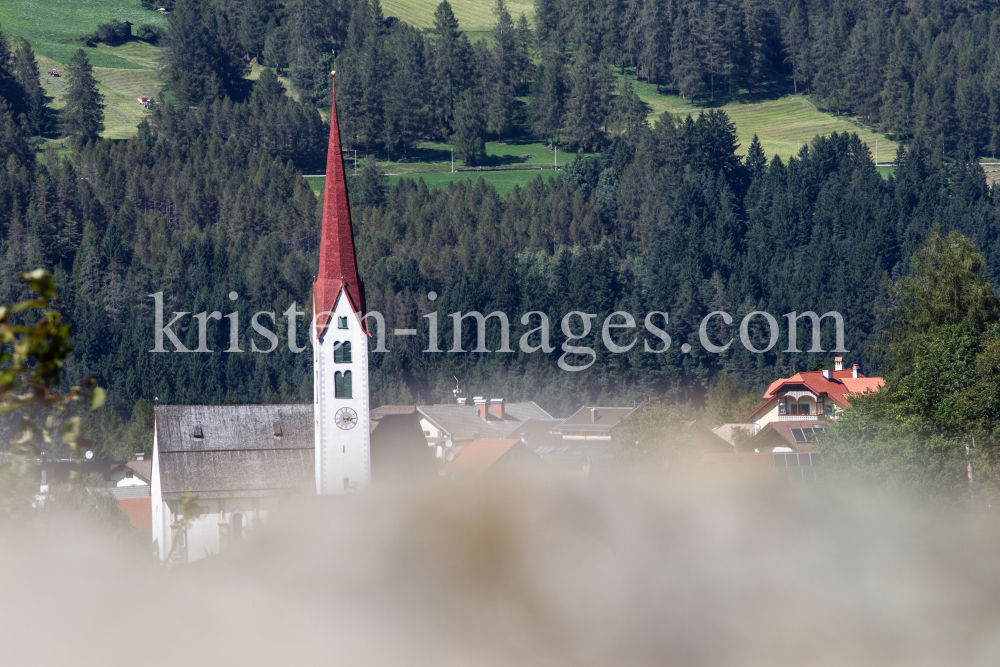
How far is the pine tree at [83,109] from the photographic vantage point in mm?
183000

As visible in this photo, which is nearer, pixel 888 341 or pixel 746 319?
pixel 888 341

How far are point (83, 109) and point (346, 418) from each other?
451ft

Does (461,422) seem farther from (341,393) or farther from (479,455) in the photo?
(341,393)

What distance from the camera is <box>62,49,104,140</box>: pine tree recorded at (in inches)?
7205

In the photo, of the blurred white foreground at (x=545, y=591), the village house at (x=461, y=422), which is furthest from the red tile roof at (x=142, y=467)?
the blurred white foreground at (x=545, y=591)

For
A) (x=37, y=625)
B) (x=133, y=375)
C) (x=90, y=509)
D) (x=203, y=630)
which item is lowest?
(x=133, y=375)

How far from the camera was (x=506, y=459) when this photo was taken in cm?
7212

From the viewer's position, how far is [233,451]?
63938mm

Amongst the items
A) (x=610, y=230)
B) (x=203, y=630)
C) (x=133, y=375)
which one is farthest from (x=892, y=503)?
(x=610, y=230)

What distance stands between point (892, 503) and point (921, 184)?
12717 cm

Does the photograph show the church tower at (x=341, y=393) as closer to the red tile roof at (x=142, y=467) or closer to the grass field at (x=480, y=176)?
the red tile roof at (x=142, y=467)

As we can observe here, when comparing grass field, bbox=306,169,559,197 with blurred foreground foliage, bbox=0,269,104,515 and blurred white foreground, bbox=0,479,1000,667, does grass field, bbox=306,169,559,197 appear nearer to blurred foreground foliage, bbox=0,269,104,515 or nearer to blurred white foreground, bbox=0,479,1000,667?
blurred white foreground, bbox=0,479,1000,667

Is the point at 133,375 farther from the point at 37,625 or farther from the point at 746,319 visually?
the point at 37,625

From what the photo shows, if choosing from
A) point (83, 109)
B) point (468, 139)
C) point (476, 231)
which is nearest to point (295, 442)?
point (476, 231)
